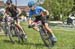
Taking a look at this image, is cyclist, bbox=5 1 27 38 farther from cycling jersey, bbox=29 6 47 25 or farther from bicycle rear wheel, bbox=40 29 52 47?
bicycle rear wheel, bbox=40 29 52 47

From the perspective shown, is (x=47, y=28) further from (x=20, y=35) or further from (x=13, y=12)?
(x=13, y=12)

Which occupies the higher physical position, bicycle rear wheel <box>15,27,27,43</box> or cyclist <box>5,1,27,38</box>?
cyclist <box>5,1,27,38</box>

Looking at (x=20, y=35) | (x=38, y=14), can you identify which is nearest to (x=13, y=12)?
(x=20, y=35)

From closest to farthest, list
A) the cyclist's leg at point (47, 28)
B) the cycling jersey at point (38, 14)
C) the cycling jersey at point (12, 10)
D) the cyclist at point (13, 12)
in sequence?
the cyclist's leg at point (47, 28)
the cycling jersey at point (38, 14)
the cyclist at point (13, 12)
the cycling jersey at point (12, 10)

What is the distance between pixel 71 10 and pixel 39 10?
50722 mm

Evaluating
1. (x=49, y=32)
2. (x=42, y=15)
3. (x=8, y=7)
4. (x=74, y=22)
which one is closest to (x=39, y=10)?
(x=42, y=15)

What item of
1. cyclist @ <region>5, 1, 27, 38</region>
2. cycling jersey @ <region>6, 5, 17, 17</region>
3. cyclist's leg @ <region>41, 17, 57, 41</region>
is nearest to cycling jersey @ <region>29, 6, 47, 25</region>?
cyclist's leg @ <region>41, 17, 57, 41</region>

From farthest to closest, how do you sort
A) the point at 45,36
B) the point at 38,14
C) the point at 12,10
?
the point at 12,10 < the point at 38,14 < the point at 45,36

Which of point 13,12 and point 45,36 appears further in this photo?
point 13,12

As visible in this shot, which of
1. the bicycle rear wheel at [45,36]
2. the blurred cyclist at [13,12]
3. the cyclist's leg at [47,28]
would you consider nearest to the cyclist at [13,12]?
the blurred cyclist at [13,12]

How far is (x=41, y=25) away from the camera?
11.1 meters

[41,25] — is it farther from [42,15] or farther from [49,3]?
[49,3]

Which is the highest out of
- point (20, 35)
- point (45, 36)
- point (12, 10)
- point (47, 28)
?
point (12, 10)

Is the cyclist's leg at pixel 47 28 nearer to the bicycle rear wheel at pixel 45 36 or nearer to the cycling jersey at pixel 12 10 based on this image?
the bicycle rear wheel at pixel 45 36
